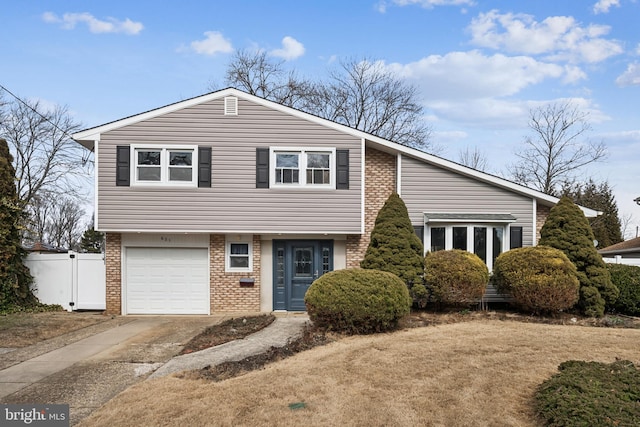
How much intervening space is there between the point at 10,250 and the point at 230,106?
7.33 meters

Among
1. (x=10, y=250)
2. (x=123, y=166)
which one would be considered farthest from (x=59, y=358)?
(x=10, y=250)

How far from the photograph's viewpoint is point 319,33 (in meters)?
13.2

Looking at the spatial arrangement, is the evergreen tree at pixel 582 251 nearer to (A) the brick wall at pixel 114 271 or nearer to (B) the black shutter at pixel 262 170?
(B) the black shutter at pixel 262 170

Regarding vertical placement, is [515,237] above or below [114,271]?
above

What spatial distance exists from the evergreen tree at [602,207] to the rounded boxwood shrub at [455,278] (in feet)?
87.3

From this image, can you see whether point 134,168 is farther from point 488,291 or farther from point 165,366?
point 488,291

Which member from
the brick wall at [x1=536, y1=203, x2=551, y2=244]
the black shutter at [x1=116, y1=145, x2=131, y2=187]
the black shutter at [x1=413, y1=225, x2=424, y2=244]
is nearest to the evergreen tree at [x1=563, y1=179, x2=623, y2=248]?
the brick wall at [x1=536, y1=203, x2=551, y2=244]

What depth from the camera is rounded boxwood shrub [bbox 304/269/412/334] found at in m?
8.92

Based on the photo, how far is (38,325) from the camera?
10961mm

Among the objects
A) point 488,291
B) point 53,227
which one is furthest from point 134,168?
point 53,227

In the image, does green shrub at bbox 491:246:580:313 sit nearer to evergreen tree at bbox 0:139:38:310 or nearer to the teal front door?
the teal front door

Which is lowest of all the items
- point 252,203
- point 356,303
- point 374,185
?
point 356,303

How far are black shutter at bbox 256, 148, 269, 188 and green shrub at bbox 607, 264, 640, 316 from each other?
9659mm

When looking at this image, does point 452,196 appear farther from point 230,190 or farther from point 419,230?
point 230,190
